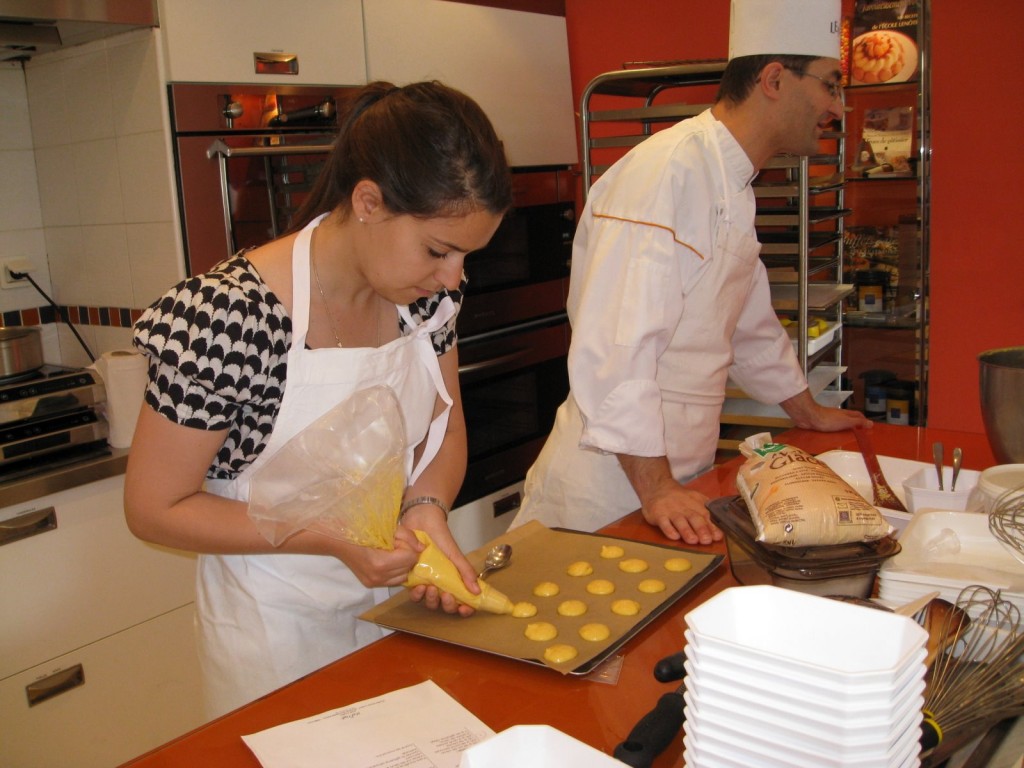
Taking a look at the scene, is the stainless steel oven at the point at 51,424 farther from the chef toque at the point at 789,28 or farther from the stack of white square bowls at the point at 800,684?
the stack of white square bowls at the point at 800,684

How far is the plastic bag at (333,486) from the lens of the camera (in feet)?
3.45

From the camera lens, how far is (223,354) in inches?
45.3

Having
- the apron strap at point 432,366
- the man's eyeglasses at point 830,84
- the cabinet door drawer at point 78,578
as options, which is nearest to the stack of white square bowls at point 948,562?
the apron strap at point 432,366

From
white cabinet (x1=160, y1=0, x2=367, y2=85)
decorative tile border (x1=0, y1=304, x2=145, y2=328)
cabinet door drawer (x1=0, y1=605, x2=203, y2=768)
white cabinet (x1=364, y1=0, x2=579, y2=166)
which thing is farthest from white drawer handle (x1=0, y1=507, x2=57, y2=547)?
white cabinet (x1=364, y1=0, x2=579, y2=166)

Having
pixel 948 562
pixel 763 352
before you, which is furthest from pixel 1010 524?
pixel 763 352

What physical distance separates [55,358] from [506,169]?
183cm

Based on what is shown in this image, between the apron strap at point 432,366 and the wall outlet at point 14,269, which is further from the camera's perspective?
the wall outlet at point 14,269

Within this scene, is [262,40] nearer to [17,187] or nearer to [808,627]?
[17,187]

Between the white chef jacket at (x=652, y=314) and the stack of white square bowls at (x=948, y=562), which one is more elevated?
the white chef jacket at (x=652, y=314)

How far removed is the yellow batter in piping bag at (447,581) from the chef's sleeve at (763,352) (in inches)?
40.2

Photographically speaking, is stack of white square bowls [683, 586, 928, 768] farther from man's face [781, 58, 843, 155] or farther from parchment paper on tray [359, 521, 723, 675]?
man's face [781, 58, 843, 155]

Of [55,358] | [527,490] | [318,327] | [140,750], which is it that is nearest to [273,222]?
[55,358]

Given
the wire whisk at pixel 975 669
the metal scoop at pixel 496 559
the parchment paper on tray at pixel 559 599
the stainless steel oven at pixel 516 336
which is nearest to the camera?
Answer: the wire whisk at pixel 975 669

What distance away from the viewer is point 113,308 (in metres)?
2.37
